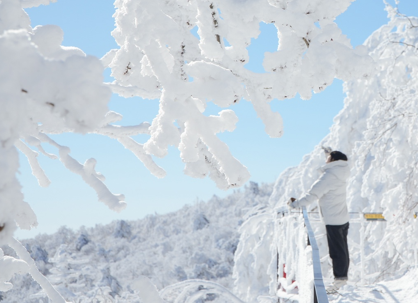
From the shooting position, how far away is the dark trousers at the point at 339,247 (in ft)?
14.6

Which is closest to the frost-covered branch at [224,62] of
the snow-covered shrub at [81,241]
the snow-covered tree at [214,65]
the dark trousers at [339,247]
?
the snow-covered tree at [214,65]

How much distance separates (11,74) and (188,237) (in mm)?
43748

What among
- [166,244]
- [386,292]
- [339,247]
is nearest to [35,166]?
[339,247]

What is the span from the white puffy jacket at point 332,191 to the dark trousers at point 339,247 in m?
0.08

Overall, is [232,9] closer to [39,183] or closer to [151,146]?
[151,146]

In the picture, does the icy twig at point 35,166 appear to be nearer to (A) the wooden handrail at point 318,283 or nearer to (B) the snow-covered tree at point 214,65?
(B) the snow-covered tree at point 214,65

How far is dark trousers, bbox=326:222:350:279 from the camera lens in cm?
446

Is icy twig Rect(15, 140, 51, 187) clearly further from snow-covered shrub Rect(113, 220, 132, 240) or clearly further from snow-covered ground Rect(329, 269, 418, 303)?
snow-covered shrub Rect(113, 220, 132, 240)

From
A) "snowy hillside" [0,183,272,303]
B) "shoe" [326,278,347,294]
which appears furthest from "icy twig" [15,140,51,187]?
"snowy hillside" [0,183,272,303]

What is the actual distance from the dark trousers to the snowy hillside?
24421 millimetres

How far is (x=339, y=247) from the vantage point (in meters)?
4.47

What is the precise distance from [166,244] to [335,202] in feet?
A: 133

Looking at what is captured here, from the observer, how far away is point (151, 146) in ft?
4.10

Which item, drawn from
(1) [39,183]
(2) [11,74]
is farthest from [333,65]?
(1) [39,183]
